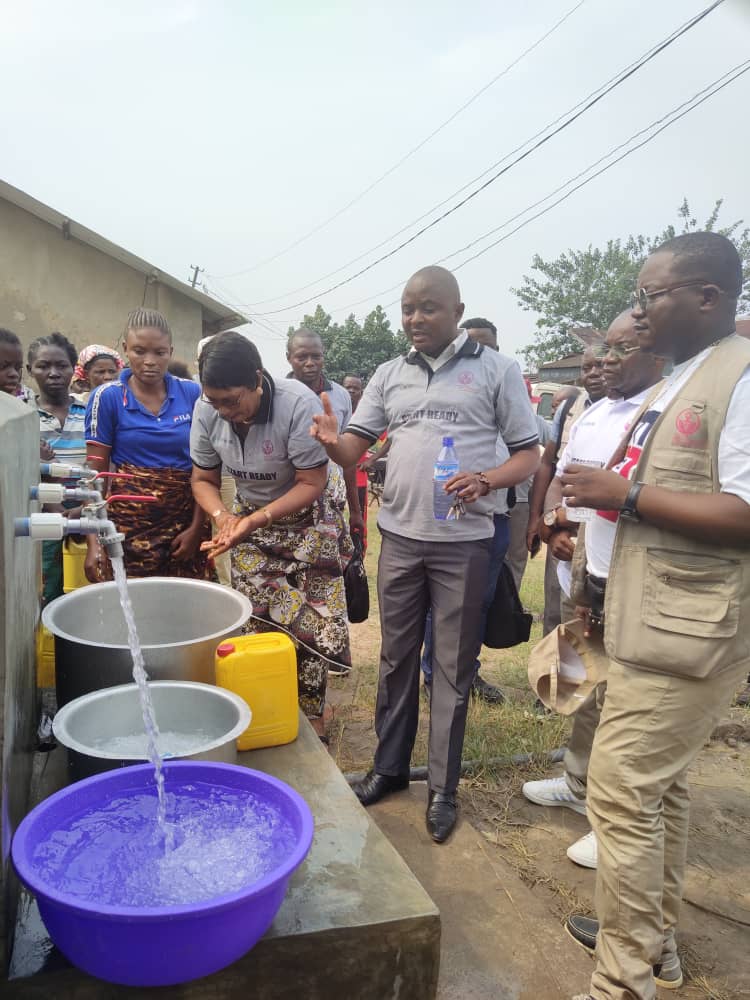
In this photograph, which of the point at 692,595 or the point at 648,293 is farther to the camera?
the point at 648,293

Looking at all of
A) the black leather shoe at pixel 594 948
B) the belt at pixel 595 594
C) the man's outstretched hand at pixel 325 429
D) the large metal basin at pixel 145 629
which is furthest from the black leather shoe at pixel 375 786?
the man's outstretched hand at pixel 325 429

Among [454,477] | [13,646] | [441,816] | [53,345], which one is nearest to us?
[13,646]

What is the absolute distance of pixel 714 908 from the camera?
A: 2.27 meters

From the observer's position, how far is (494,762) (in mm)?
3062

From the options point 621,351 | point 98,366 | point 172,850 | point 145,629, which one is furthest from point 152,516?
point 621,351

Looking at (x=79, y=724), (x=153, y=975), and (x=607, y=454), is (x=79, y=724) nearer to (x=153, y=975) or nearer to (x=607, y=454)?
(x=153, y=975)

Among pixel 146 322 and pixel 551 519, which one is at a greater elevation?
pixel 146 322

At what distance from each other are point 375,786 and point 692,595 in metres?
1.63

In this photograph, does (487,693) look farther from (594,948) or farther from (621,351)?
(621,351)

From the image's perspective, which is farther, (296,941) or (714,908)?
(714,908)

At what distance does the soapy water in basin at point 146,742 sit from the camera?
159 cm

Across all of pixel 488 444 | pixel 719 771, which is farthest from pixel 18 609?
pixel 719 771

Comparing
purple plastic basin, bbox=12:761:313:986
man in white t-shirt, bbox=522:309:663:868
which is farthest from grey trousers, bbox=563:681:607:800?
purple plastic basin, bbox=12:761:313:986

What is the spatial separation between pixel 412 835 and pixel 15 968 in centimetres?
160
